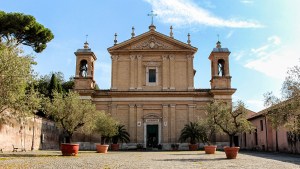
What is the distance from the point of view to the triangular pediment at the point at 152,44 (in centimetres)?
3294

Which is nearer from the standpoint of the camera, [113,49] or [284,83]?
[284,83]

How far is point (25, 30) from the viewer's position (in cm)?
2948

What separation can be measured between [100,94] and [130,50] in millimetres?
5406

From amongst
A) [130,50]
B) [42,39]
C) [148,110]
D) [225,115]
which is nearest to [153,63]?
[130,50]

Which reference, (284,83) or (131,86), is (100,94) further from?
(284,83)

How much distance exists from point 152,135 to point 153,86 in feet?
16.1

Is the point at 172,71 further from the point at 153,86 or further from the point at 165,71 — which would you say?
the point at 153,86

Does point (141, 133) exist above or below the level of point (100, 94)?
below

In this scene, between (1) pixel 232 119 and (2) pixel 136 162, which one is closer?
(2) pixel 136 162

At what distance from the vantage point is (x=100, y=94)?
3256 cm

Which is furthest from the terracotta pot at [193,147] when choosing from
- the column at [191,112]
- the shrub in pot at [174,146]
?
the column at [191,112]

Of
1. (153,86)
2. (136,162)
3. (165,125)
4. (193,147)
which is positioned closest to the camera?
(136,162)

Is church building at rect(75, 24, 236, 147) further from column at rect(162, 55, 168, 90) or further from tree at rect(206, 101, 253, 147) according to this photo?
tree at rect(206, 101, 253, 147)

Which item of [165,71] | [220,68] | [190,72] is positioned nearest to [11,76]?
[165,71]
